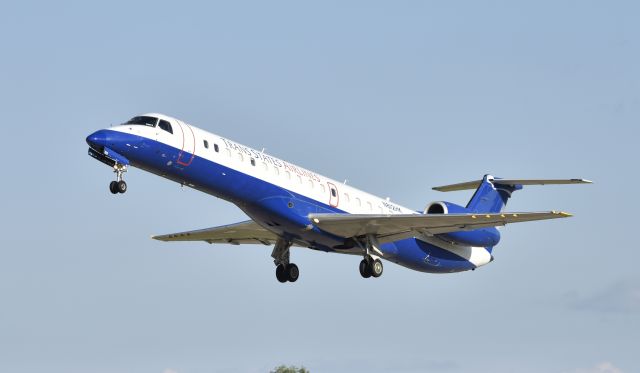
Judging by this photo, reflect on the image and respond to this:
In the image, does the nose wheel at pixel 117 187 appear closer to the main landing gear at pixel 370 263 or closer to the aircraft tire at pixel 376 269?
the main landing gear at pixel 370 263

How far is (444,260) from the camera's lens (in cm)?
4175

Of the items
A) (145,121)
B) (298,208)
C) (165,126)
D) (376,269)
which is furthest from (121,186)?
(376,269)

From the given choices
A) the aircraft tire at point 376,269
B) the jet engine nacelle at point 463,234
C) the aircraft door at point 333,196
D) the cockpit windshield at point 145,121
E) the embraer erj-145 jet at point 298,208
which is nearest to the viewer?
the embraer erj-145 jet at point 298,208

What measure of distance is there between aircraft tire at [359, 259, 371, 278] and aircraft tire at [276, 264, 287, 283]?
2.60 metres

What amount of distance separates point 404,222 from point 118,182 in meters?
8.61

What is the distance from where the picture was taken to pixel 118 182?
33.7 m

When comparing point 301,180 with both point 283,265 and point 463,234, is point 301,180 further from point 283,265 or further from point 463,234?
point 463,234

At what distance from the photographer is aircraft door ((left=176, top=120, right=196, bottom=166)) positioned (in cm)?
3481

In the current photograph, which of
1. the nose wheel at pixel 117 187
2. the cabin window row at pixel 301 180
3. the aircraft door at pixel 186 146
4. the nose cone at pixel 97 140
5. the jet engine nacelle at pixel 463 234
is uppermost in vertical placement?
the jet engine nacelle at pixel 463 234

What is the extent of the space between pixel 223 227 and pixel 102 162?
7999 mm

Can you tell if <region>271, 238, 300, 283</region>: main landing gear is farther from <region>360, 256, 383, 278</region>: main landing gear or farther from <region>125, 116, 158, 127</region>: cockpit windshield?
<region>125, 116, 158, 127</region>: cockpit windshield

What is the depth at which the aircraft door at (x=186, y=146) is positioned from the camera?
34.8m

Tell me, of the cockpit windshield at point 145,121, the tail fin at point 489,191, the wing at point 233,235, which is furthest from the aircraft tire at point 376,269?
the cockpit windshield at point 145,121

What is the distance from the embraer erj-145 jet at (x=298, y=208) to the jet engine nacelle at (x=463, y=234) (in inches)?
1.2
